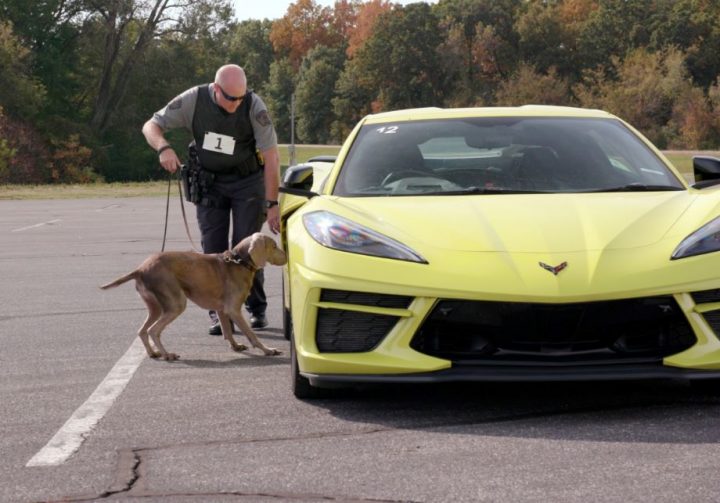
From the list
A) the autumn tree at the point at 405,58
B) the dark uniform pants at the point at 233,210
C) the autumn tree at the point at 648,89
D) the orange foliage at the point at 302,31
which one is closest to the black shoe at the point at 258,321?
the dark uniform pants at the point at 233,210

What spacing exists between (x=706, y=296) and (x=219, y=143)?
400 cm

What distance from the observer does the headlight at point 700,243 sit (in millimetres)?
5531

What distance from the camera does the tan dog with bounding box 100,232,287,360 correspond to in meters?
7.47

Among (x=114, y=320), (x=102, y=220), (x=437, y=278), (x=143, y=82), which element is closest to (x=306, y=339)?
(x=437, y=278)

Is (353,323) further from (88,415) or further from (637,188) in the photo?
(637,188)

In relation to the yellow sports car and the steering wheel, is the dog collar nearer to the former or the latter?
the steering wheel

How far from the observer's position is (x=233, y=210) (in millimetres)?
8742

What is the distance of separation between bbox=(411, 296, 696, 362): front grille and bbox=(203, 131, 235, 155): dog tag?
3.42 metres

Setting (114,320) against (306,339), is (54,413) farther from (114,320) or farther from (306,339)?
(114,320)

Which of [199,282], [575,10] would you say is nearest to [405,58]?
[575,10]

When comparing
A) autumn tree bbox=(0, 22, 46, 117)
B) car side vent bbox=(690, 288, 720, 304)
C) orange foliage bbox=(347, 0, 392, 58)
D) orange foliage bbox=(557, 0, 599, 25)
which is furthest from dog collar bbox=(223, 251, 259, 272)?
orange foliage bbox=(347, 0, 392, 58)

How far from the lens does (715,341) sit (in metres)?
5.43

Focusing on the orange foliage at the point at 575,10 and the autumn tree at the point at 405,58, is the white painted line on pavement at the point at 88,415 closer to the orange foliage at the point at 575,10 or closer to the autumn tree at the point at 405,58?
the autumn tree at the point at 405,58

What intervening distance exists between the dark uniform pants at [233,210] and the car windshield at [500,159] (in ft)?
5.42
